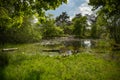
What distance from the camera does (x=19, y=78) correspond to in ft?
43.1

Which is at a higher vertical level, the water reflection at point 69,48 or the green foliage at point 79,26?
the green foliage at point 79,26

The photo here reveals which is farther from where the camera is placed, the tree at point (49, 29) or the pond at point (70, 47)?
the tree at point (49, 29)

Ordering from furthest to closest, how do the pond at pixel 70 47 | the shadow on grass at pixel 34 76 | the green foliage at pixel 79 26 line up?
the green foliage at pixel 79 26
the pond at pixel 70 47
the shadow on grass at pixel 34 76

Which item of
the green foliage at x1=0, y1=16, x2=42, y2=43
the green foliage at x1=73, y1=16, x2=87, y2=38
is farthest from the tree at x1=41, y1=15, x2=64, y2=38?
the green foliage at x1=0, y1=16, x2=42, y2=43

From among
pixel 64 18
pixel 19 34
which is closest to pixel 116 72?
pixel 19 34

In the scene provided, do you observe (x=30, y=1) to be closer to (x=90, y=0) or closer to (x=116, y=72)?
(x=116, y=72)

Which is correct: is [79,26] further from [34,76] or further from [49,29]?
[34,76]

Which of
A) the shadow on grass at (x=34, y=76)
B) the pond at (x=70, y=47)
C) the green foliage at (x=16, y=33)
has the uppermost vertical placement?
the green foliage at (x=16, y=33)

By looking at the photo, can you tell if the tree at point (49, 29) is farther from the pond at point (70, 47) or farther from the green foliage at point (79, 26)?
the pond at point (70, 47)

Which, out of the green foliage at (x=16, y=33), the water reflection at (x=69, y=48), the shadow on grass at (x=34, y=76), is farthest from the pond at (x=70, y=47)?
the shadow on grass at (x=34, y=76)

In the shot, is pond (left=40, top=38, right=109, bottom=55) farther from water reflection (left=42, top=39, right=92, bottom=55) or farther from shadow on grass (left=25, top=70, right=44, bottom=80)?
shadow on grass (left=25, top=70, right=44, bottom=80)

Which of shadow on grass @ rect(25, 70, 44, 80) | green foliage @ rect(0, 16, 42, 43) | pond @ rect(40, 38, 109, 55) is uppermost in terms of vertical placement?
green foliage @ rect(0, 16, 42, 43)

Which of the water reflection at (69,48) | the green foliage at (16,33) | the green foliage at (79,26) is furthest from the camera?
the green foliage at (79,26)

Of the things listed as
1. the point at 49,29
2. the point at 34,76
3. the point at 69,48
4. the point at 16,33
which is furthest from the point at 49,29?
the point at 34,76
